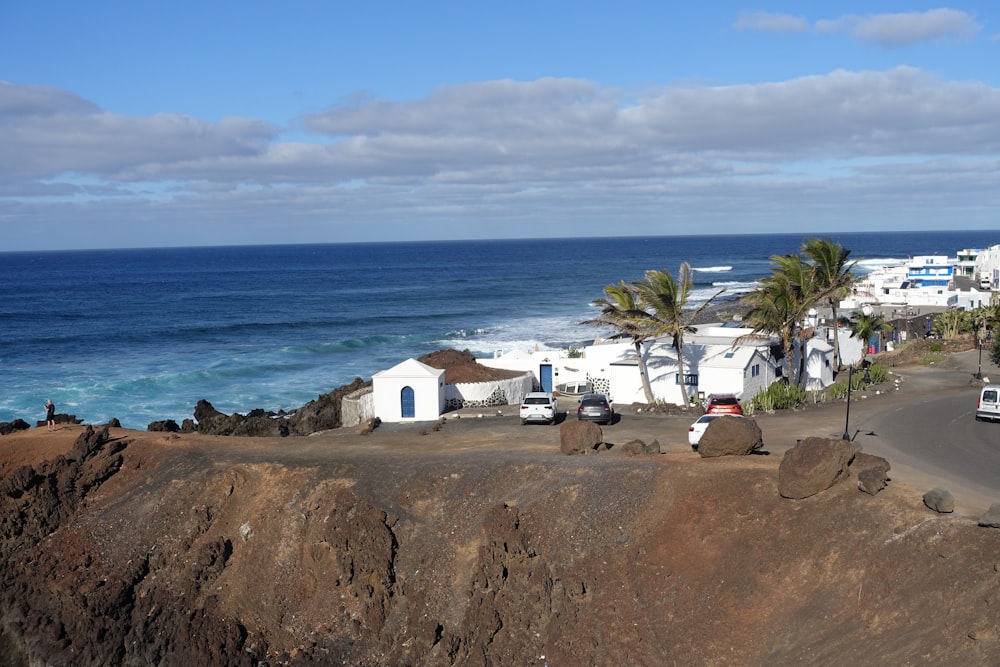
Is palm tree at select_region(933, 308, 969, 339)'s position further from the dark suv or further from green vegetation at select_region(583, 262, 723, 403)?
the dark suv

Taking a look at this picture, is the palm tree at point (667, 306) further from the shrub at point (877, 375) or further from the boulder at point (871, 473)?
the boulder at point (871, 473)

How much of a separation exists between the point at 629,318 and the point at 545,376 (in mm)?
6263

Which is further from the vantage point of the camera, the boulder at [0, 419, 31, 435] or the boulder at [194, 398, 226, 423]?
the boulder at [194, 398, 226, 423]

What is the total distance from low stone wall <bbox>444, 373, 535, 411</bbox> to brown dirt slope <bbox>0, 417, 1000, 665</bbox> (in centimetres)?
879

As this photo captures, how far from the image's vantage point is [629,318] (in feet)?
109

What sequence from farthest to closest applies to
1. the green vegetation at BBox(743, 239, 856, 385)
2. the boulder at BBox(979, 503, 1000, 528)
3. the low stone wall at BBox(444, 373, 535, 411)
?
the green vegetation at BBox(743, 239, 856, 385), the low stone wall at BBox(444, 373, 535, 411), the boulder at BBox(979, 503, 1000, 528)

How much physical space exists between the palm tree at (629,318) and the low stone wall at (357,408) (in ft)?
29.8

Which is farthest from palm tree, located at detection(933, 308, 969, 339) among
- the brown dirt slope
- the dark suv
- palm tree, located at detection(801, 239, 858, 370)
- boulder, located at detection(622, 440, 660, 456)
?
the brown dirt slope

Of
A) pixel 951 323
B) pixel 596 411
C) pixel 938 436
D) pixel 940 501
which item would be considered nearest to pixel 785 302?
pixel 938 436

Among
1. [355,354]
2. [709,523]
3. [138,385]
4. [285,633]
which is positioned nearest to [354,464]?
[285,633]

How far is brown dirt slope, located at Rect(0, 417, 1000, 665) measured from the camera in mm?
16219

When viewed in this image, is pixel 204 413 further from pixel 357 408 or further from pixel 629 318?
pixel 629 318

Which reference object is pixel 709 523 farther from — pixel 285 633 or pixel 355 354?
pixel 355 354

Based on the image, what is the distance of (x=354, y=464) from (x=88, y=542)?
277 inches
